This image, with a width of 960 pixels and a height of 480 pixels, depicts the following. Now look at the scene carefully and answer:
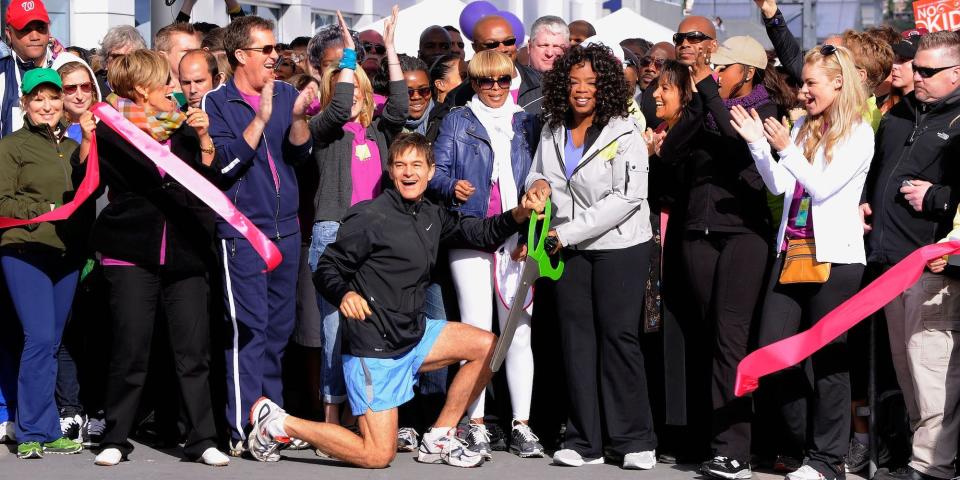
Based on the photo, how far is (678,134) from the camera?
6.85 meters

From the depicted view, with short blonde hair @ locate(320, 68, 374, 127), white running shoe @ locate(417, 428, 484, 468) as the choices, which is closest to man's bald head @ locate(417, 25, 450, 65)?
short blonde hair @ locate(320, 68, 374, 127)

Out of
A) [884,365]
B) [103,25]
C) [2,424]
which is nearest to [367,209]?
[2,424]

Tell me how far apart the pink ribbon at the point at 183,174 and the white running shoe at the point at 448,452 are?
1.28 meters

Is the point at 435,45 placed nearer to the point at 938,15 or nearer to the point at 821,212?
the point at 938,15

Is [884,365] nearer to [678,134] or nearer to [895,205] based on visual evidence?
[895,205]

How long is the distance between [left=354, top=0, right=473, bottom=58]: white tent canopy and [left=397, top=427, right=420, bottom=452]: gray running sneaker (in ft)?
24.9

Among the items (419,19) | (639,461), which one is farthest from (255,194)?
(419,19)

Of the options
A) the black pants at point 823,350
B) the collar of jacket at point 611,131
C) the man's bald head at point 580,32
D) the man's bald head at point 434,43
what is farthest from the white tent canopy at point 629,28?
the black pants at point 823,350

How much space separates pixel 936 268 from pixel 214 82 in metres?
4.31

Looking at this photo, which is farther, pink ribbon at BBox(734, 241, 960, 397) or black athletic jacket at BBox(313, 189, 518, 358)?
black athletic jacket at BBox(313, 189, 518, 358)

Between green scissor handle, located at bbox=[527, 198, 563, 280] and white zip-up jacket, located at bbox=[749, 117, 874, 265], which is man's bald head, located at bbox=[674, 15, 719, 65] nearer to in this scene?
white zip-up jacket, located at bbox=[749, 117, 874, 265]

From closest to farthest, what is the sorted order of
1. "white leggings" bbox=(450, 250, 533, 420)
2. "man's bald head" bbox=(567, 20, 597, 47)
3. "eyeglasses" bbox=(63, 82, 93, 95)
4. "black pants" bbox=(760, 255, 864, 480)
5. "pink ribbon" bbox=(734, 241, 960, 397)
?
1. "pink ribbon" bbox=(734, 241, 960, 397)
2. "black pants" bbox=(760, 255, 864, 480)
3. "white leggings" bbox=(450, 250, 533, 420)
4. "eyeglasses" bbox=(63, 82, 93, 95)
5. "man's bald head" bbox=(567, 20, 597, 47)

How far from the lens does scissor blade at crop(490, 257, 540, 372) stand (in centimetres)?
686

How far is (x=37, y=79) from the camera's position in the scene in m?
7.08
